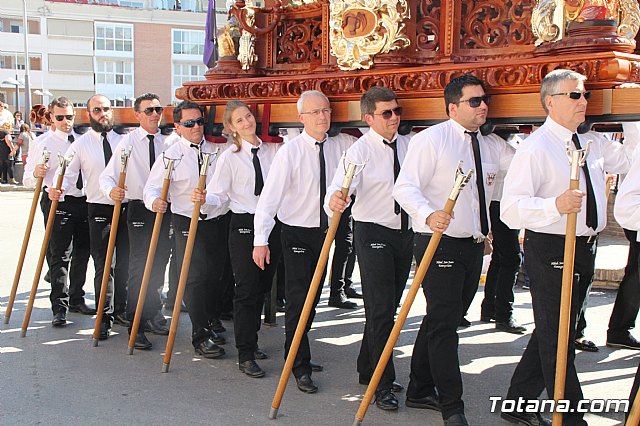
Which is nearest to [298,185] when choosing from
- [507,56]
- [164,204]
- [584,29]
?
[164,204]

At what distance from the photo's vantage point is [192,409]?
491cm

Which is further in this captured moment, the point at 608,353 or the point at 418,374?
the point at 608,353

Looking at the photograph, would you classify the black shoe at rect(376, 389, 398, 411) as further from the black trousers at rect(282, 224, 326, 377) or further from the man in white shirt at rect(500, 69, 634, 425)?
the man in white shirt at rect(500, 69, 634, 425)

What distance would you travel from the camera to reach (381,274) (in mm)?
4918

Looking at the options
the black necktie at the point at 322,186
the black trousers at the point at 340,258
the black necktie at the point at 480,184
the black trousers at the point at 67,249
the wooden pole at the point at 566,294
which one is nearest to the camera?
the wooden pole at the point at 566,294

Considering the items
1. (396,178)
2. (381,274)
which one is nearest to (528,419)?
(381,274)

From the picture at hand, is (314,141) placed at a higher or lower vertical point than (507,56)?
lower

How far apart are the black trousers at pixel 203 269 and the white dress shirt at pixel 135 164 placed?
71 centimetres

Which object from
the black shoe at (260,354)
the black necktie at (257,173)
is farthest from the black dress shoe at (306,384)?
the black necktie at (257,173)

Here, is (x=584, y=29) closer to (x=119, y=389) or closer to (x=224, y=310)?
(x=119, y=389)

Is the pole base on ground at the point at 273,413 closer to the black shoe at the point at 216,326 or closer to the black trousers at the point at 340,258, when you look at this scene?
the black shoe at the point at 216,326

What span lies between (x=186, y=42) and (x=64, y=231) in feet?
155

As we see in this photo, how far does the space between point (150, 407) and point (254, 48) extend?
3010 millimetres

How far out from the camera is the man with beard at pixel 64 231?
7109 mm
